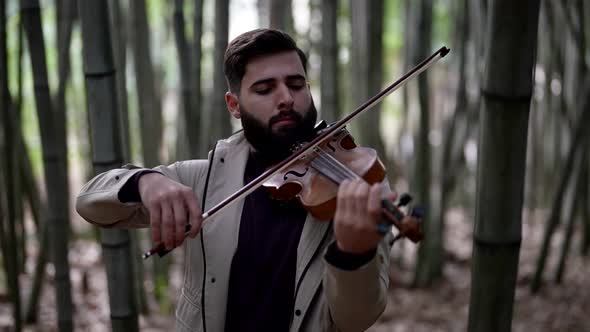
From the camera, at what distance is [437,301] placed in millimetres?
3645

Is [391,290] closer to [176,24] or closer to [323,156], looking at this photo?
[176,24]

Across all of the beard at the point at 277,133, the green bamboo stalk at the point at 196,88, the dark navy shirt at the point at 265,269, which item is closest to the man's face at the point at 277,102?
the beard at the point at 277,133

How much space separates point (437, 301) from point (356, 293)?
9.00 feet

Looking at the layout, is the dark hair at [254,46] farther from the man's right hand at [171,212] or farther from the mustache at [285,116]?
the man's right hand at [171,212]

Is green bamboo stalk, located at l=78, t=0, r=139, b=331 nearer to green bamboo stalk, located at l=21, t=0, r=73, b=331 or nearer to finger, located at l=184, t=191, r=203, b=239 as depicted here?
green bamboo stalk, located at l=21, t=0, r=73, b=331

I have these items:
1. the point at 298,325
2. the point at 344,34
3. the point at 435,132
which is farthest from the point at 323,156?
the point at 435,132

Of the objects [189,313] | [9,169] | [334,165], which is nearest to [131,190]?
[189,313]

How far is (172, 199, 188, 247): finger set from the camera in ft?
3.62

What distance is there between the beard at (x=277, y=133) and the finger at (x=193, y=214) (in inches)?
9.9

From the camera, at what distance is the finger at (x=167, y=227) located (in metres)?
1.09

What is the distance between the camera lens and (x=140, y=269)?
350 cm

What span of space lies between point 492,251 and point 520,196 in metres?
0.12

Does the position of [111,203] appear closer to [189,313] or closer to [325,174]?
[189,313]

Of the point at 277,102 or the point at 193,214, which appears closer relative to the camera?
the point at 193,214
